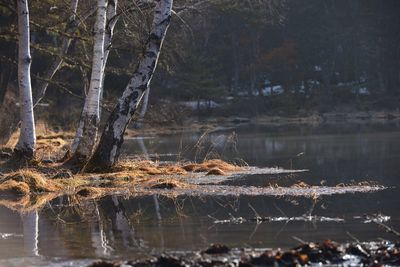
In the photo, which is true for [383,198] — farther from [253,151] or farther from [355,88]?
[355,88]

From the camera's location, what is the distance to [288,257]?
683 centimetres

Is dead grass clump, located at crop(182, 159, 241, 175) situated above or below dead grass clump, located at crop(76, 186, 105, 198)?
below

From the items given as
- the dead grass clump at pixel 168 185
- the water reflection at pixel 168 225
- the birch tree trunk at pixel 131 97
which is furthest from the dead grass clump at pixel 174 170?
the water reflection at pixel 168 225

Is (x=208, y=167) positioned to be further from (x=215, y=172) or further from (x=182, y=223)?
(x=182, y=223)

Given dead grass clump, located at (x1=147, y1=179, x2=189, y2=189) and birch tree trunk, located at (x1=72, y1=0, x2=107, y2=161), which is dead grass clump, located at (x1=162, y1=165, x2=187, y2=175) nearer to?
birch tree trunk, located at (x1=72, y1=0, x2=107, y2=161)

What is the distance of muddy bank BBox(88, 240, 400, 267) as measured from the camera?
671 centimetres

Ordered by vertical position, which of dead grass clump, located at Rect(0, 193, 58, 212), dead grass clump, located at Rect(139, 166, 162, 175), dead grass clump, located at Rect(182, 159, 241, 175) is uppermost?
dead grass clump, located at Rect(0, 193, 58, 212)

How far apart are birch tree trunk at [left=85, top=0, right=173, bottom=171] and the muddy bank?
8105mm

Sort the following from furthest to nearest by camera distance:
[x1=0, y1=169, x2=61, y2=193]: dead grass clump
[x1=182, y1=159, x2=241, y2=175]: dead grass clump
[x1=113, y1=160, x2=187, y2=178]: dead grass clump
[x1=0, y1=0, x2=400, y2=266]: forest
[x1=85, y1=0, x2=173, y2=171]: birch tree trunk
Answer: [x1=182, y1=159, x2=241, y2=175]: dead grass clump < [x1=85, y1=0, x2=173, y2=171]: birch tree trunk < [x1=113, y1=160, x2=187, y2=178]: dead grass clump < [x1=0, y1=169, x2=61, y2=193]: dead grass clump < [x1=0, y1=0, x2=400, y2=266]: forest

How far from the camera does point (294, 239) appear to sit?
8.02 m

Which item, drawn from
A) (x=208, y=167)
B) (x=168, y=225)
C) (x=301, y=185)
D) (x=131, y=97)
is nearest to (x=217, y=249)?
(x=168, y=225)

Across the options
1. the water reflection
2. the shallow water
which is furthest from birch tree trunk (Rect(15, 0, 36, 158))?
the water reflection

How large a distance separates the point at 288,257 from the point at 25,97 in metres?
10.7

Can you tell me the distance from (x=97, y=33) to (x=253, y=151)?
917cm
